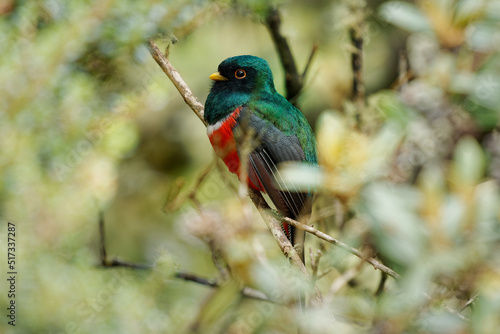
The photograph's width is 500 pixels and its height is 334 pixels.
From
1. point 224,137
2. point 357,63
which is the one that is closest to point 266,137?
point 224,137

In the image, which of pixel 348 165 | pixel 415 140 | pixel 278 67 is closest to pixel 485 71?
pixel 348 165

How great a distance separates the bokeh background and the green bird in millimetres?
222

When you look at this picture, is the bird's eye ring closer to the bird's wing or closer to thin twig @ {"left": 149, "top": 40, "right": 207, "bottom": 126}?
the bird's wing

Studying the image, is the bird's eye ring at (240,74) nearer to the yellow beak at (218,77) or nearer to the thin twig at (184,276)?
the yellow beak at (218,77)

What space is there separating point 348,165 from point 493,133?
1505mm

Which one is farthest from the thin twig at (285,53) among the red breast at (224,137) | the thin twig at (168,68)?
the thin twig at (168,68)

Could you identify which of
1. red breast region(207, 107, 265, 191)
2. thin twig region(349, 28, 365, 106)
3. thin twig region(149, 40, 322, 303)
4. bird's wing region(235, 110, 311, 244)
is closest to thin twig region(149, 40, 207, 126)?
thin twig region(149, 40, 322, 303)

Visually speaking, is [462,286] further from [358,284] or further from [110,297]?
[358,284]

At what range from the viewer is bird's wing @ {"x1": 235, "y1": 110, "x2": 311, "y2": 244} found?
2684mm

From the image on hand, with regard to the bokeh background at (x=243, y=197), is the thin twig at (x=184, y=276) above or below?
below

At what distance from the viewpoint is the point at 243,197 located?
4.57 feet

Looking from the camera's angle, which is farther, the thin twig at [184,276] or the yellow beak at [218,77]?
the yellow beak at [218,77]

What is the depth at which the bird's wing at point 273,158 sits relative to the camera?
8.80 feet

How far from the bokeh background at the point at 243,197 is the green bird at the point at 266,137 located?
222mm
